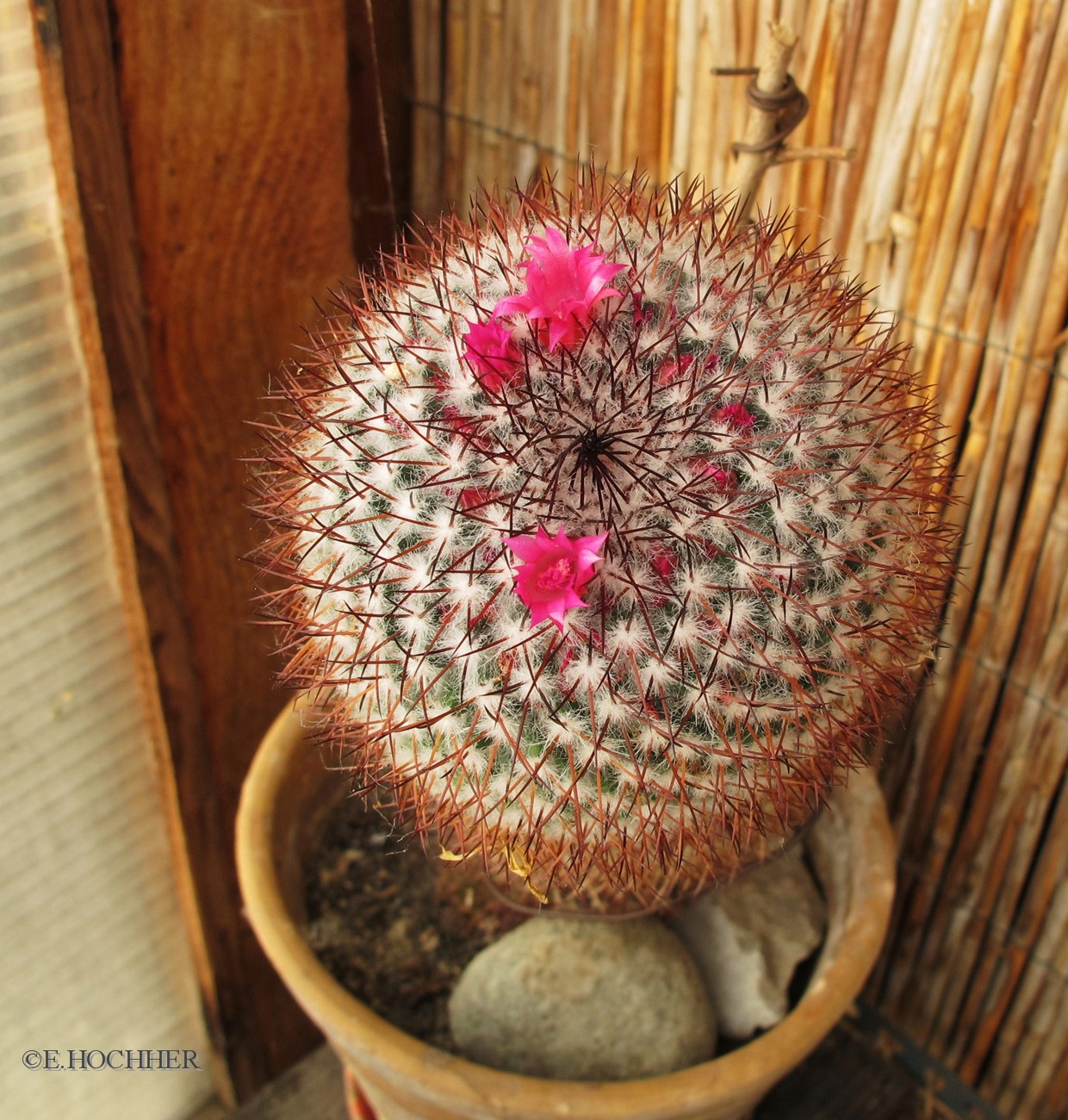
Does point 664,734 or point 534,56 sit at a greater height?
point 534,56

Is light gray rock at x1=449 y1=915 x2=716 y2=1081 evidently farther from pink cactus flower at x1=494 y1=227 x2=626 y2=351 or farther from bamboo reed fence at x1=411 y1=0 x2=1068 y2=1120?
pink cactus flower at x1=494 y1=227 x2=626 y2=351

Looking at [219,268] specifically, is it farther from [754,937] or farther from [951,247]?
[754,937]

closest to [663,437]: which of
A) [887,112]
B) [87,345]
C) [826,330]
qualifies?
[826,330]

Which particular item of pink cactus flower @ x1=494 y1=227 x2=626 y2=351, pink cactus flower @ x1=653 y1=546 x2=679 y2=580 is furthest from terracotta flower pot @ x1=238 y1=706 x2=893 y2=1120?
pink cactus flower @ x1=494 y1=227 x2=626 y2=351

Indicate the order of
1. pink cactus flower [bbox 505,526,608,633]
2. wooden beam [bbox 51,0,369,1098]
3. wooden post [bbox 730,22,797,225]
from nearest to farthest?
pink cactus flower [bbox 505,526,608,633] → wooden post [bbox 730,22,797,225] → wooden beam [bbox 51,0,369,1098]

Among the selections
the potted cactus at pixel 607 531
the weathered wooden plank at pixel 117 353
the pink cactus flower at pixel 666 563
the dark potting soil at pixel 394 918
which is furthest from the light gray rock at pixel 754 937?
the weathered wooden plank at pixel 117 353

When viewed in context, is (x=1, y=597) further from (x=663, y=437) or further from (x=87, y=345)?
(x=663, y=437)
